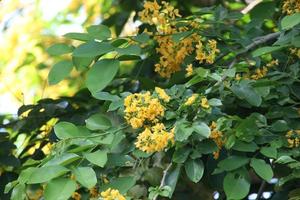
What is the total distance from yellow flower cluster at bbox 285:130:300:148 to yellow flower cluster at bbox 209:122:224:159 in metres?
0.13

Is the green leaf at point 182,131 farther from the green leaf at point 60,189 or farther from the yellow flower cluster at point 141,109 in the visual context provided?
the green leaf at point 60,189

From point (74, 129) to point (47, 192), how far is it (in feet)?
0.58

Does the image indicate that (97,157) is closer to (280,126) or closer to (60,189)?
(60,189)

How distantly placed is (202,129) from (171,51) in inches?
16.3

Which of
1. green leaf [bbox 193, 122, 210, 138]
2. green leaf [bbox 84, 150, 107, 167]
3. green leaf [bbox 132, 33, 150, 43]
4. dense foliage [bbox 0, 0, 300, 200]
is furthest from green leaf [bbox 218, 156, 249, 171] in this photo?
green leaf [bbox 132, 33, 150, 43]

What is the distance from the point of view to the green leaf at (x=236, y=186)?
1.18 m

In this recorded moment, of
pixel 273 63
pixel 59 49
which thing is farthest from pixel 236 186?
pixel 59 49

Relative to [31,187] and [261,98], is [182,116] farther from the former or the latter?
[31,187]

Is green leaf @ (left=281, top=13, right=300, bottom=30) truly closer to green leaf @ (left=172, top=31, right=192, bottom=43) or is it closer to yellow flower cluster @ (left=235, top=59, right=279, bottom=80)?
yellow flower cluster @ (left=235, top=59, right=279, bottom=80)

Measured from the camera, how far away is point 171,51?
1522 millimetres

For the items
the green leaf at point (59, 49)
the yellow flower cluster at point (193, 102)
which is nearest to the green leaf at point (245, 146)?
the yellow flower cluster at point (193, 102)

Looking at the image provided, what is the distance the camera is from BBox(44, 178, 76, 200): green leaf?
3.58 feet

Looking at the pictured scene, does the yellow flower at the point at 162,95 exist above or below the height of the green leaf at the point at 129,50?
below

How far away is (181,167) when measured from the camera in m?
1.26
